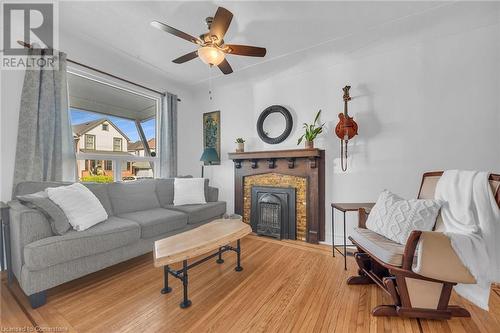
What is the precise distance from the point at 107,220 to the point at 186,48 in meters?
2.17

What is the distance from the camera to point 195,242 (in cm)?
172

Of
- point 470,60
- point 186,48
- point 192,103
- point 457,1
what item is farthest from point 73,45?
point 470,60

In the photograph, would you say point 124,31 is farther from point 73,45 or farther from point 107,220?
point 107,220

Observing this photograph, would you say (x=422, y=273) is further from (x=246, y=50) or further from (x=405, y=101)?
(x=246, y=50)

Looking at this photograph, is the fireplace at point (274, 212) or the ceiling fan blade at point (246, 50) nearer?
the ceiling fan blade at point (246, 50)

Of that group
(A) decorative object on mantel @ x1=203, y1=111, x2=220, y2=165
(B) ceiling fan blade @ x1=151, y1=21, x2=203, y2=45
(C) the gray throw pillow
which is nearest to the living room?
(C) the gray throw pillow

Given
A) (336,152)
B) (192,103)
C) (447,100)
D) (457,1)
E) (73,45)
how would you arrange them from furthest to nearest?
(192,103), (336,152), (73,45), (447,100), (457,1)

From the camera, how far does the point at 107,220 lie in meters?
2.18

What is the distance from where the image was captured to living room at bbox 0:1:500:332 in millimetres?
1484

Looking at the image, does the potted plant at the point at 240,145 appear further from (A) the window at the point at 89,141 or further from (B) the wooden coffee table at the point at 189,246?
(A) the window at the point at 89,141

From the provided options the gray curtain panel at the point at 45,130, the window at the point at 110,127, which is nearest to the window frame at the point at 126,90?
the window at the point at 110,127

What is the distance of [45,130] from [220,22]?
2.17 m

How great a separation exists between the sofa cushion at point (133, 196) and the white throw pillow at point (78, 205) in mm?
440

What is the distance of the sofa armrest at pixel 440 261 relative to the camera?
4.33 feet
